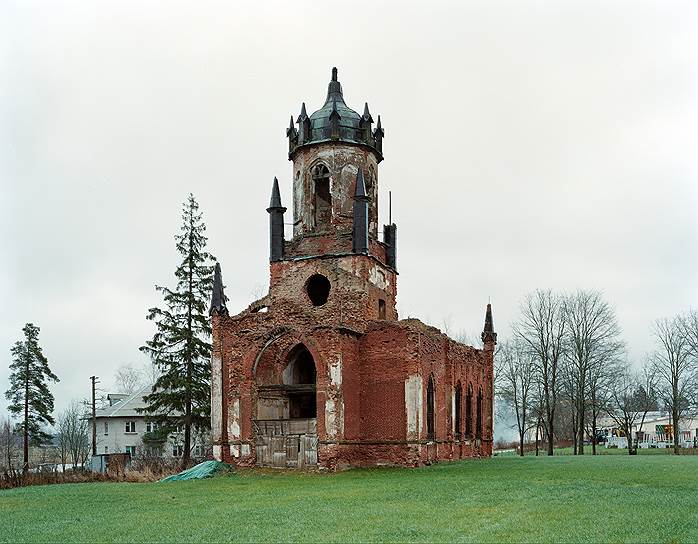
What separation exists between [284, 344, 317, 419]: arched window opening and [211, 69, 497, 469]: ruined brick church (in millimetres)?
59

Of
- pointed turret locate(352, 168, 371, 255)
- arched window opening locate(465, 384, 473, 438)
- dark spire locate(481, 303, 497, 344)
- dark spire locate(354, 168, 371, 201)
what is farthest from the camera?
dark spire locate(481, 303, 497, 344)

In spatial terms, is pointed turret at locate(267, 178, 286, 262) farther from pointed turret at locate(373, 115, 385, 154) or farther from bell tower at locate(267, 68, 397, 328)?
pointed turret at locate(373, 115, 385, 154)

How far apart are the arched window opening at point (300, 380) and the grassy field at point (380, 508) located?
5.97 m

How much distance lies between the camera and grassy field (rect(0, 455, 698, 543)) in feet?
46.3

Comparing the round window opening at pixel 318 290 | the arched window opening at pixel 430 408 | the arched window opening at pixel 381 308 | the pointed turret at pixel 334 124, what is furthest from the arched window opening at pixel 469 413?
the pointed turret at pixel 334 124

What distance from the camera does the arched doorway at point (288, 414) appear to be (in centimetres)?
2944

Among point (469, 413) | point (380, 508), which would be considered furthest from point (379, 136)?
point (380, 508)

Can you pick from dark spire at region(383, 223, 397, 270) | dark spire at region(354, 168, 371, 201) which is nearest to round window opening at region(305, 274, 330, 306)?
dark spire at region(383, 223, 397, 270)

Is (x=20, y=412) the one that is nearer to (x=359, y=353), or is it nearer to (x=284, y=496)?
(x=359, y=353)

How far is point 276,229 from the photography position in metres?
34.6

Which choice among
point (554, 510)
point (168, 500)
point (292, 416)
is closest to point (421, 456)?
point (292, 416)

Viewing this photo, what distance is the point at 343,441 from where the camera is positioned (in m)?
29.0

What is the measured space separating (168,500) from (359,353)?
1143 centimetres

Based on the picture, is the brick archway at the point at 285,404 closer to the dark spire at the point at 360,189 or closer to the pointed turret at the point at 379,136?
the dark spire at the point at 360,189
